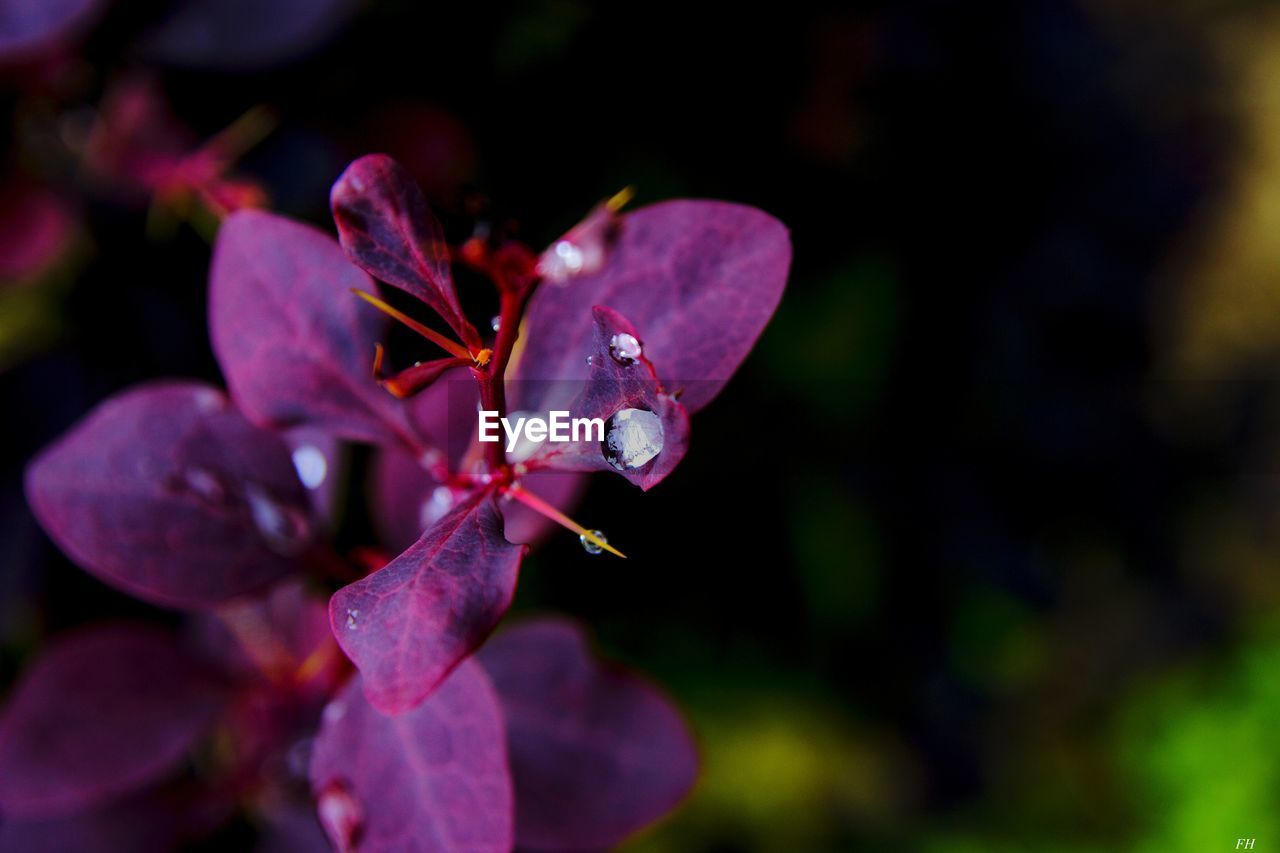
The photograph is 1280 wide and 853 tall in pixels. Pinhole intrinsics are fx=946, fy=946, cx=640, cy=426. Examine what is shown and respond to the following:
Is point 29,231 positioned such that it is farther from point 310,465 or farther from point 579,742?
point 579,742

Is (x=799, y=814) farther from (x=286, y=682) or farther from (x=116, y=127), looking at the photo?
(x=116, y=127)

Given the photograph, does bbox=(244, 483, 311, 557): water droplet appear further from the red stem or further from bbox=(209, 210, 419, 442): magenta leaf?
the red stem

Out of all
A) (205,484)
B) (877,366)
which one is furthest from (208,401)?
(877,366)

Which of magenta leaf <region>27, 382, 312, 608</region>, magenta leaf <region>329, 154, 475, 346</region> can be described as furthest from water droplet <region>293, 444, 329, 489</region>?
magenta leaf <region>329, 154, 475, 346</region>

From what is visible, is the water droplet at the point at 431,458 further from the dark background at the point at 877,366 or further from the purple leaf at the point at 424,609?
the dark background at the point at 877,366

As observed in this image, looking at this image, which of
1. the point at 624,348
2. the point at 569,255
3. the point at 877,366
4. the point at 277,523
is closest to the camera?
the point at 624,348

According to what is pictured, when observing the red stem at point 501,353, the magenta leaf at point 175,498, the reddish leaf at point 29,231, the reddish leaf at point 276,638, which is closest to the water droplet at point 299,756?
the reddish leaf at point 276,638
